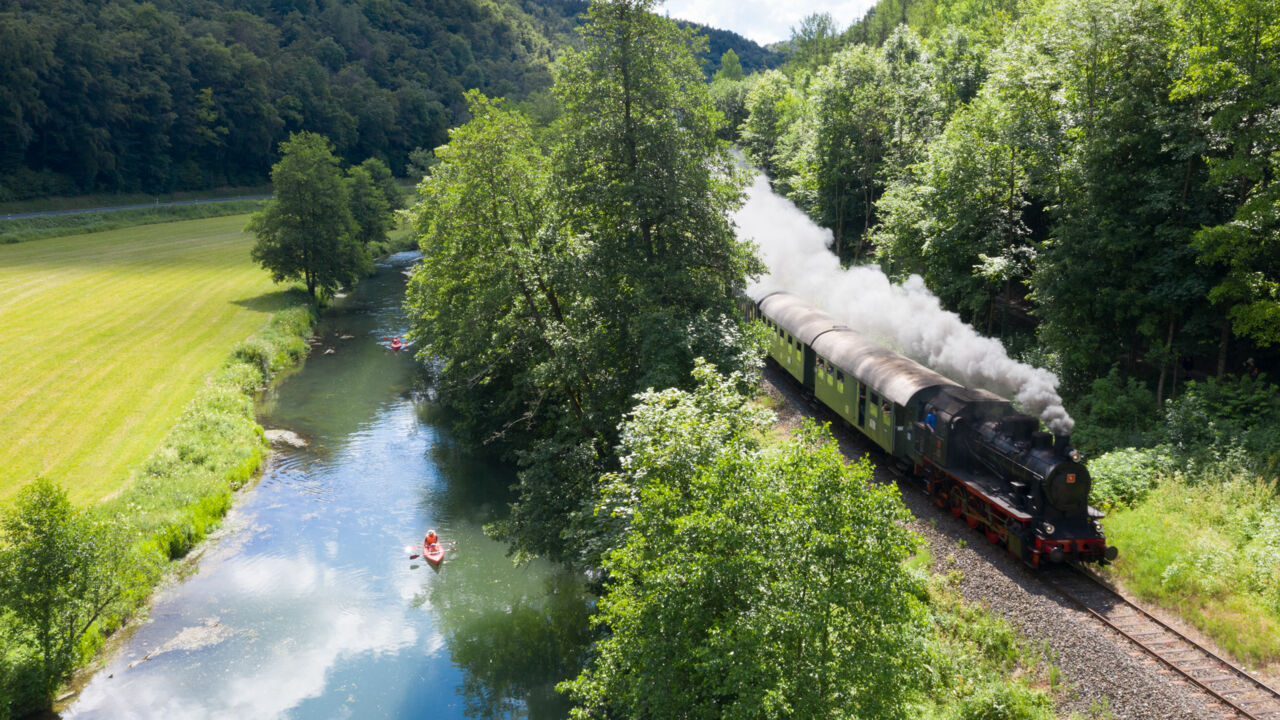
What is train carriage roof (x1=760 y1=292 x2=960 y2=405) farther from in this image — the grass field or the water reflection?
the grass field

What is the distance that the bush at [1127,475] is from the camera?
739 inches

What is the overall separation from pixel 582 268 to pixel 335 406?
23.6m

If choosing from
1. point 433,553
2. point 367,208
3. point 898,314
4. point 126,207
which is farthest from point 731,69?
point 433,553

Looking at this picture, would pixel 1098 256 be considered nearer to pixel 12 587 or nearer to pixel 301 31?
pixel 12 587

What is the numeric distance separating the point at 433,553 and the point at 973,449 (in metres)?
15.8

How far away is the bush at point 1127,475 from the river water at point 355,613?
13.9m

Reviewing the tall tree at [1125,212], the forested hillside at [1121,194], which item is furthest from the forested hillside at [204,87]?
the tall tree at [1125,212]

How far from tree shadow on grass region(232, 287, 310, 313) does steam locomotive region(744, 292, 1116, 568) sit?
135 feet

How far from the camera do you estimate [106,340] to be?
133ft

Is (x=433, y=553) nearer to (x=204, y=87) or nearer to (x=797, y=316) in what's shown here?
(x=797, y=316)

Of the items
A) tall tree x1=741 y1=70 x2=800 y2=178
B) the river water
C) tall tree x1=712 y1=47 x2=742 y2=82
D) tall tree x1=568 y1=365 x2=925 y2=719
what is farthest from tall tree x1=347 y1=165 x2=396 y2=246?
tall tree x1=712 y1=47 x2=742 y2=82

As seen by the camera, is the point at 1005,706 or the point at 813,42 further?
the point at 813,42

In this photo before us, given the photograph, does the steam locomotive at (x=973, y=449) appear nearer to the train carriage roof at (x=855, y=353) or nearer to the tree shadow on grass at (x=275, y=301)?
the train carriage roof at (x=855, y=353)

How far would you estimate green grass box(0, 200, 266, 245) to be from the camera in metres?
64.7
